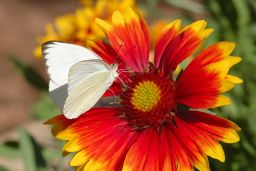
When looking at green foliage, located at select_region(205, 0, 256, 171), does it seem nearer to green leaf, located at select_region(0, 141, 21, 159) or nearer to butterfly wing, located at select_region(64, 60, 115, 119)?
butterfly wing, located at select_region(64, 60, 115, 119)

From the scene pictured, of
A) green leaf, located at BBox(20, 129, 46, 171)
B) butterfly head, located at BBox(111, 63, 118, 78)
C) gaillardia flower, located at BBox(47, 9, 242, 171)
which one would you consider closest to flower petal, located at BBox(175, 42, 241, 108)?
gaillardia flower, located at BBox(47, 9, 242, 171)

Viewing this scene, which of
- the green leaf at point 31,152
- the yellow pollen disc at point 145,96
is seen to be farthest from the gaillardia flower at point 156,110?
the green leaf at point 31,152

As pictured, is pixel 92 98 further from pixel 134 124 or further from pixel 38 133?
pixel 38 133

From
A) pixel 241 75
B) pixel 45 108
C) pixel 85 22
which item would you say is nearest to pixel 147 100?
pixel 241 75

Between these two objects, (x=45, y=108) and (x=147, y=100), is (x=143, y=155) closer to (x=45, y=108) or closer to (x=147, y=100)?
(x=147, y=100)

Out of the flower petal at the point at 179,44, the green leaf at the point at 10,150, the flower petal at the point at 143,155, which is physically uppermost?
the flower petal at the point at 179,44

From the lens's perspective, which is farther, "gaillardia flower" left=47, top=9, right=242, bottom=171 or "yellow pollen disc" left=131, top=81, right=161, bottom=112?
"yellow pollen disc" left=131, top=81, right=161, bottom=112

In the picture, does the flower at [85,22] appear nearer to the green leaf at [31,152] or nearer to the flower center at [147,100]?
the green leaf at [31,152]

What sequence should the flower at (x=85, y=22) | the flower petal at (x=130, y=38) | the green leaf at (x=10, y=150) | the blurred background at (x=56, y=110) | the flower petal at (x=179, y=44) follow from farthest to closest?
the flower at (x=85, y=22) → the green leaf at (x=10, y=150) → the blurred background at (x=56, y=110) → the flower petal at (x=130, y=38) → the flower petal at (x=179, y=44)
